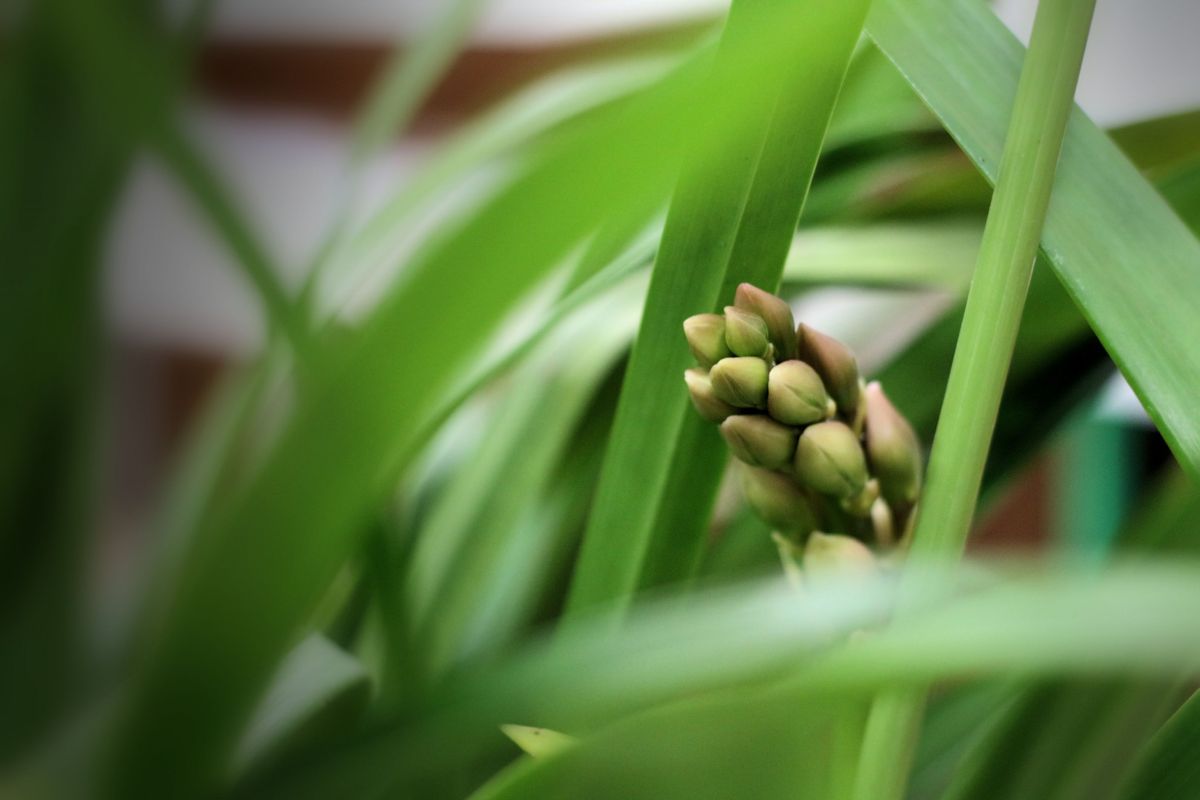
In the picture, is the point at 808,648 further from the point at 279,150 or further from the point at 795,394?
the point at 279,150

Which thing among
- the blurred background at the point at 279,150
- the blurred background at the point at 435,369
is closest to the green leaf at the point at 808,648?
the blurred background at the point at 435,369

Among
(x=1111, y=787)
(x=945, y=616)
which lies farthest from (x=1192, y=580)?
(x=1111, y=787)

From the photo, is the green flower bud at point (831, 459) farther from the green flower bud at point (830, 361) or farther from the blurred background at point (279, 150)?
the blurred background at point (279, 150)

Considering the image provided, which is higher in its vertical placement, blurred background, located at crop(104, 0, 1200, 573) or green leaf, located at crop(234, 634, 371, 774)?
blurred background, located at crop(104, 0, 1200, 573)

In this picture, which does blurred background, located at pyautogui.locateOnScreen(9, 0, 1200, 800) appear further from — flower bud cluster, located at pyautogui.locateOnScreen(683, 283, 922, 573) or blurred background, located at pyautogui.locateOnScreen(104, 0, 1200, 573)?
blurred background, located at pyautogui.locateOnScreen(104, 0, 1200, 573)

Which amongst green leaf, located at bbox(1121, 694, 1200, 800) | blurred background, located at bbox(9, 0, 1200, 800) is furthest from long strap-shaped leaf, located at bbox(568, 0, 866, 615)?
green leaf, located at bbox(1121, 694, 1200, 800)

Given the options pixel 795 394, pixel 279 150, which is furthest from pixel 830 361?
pixel 279 150

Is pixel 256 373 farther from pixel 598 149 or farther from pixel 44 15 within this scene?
pixel 598 149

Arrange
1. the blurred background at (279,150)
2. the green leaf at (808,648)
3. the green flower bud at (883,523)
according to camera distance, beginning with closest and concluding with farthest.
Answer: the green leaf at (808,648), the green flower bud at (883,523), the blurred background at (279,150)
